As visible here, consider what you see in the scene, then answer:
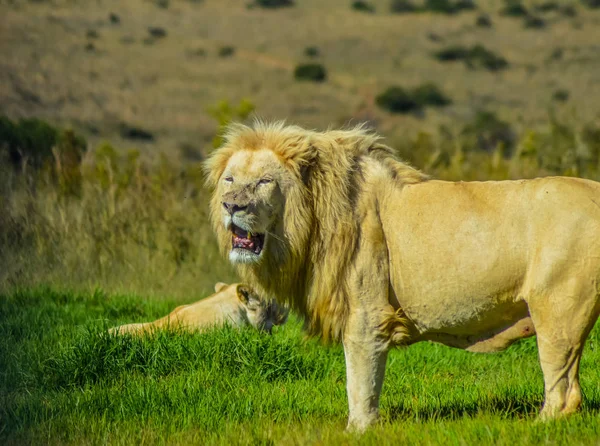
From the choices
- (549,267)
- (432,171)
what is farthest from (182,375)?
(432,171)

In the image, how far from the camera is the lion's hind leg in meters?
5.20

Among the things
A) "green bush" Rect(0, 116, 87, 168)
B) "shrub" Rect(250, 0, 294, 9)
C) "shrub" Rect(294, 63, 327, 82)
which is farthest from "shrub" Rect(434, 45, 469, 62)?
"green bush" Rect(0, 116, 87, 168)

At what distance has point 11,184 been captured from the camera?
12266 millimetres

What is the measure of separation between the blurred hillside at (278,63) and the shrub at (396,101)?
0.45m

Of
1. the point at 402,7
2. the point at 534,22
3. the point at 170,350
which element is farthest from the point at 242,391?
the point at 402,7

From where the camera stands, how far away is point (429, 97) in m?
48.2

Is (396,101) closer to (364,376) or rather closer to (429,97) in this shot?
(429,97)

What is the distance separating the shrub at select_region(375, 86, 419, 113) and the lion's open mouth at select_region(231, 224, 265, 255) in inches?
1658

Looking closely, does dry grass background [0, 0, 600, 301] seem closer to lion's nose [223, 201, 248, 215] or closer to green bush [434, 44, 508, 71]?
green bush [434, 44, 508, 71]

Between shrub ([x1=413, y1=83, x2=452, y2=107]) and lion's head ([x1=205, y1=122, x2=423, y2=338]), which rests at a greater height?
lion's head ([x1=205, y1=122, x2=423, y2=338])

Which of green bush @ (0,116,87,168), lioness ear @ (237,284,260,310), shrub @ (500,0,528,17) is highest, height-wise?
lioness ear @ (237,284,260,310)

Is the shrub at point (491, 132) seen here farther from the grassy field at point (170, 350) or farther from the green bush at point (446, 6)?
the green bush at point (446, 6)

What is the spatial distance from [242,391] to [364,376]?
5.35 feet

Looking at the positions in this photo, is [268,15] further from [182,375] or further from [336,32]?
[182,375]
